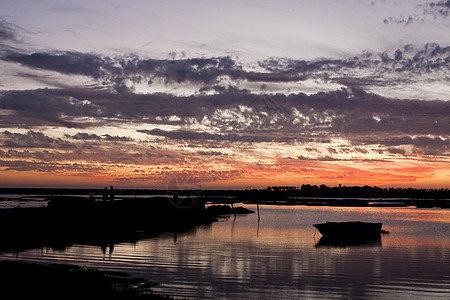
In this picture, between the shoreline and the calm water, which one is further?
the calm water

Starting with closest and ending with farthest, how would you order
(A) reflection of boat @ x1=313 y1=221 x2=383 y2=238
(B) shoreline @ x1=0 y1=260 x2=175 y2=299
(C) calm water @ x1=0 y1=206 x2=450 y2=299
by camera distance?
(B) shoreline @ x1=0 y1=260 x2=175 y2=299 < (C) calm water @ x1=0 y1=206 x2=450 y2=299 < (A) reflection of boat @ x1=313 y1=221 x2=383 y2=238

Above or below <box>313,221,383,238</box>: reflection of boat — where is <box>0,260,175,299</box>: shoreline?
above

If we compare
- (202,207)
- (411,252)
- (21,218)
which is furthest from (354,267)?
(202,207)

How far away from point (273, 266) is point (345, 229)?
90.0 ft

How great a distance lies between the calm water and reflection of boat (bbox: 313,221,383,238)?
6.02 m

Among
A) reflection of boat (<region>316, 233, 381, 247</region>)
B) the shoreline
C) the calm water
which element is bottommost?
reflection of boat (<region>316, 233, 381, 247</region>)

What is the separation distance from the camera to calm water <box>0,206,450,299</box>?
24.8m

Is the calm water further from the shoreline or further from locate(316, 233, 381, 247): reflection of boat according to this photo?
the shoreline

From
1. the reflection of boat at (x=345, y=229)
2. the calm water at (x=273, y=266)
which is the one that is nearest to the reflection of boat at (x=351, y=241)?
the reflection of boat at (x=345, y=229)

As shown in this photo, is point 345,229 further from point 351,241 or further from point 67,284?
point 67,284

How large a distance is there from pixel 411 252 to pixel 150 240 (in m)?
25.2

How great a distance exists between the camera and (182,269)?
98.6 ft

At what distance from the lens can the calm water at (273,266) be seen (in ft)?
81.5

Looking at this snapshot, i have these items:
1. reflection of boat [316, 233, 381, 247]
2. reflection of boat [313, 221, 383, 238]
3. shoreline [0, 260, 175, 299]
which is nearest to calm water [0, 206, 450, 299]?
reflection of boat [316, 233, 381, 247]
